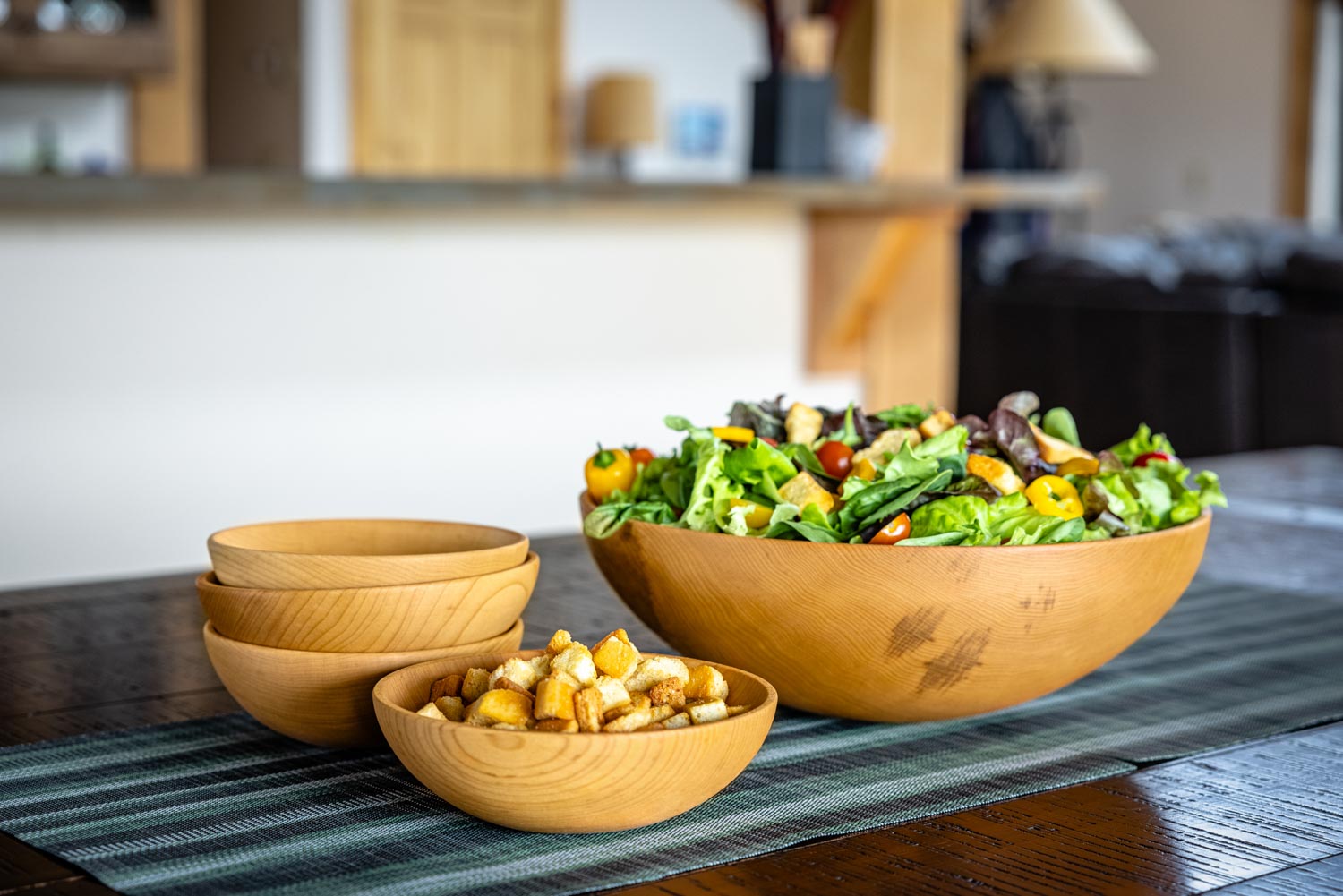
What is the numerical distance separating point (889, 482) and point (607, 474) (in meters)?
0.19

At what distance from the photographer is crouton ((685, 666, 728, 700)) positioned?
74 centimetres

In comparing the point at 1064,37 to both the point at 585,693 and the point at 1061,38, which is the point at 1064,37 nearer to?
the point at 1061,38

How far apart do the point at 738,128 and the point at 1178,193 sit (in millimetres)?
3671

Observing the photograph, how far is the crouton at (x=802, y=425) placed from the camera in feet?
3.10

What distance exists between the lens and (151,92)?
16.9ft

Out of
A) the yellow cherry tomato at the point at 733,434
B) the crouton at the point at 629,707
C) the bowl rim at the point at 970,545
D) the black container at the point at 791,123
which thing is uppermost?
the black container at the point at 791,123

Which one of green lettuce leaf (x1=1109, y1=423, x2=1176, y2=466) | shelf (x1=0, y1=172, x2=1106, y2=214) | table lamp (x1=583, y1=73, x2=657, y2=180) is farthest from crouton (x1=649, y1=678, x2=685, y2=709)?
table lamp (x1=583, y1=73, x2=657, y2=180)

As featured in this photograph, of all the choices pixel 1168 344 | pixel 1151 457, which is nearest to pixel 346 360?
pixel 1151 457

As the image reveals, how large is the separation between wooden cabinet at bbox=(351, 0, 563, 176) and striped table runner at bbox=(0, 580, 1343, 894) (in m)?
5.02

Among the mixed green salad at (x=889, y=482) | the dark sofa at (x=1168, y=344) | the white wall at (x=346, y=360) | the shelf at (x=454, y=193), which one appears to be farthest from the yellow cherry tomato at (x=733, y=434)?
the dark sofa at (x=1168, y=344)

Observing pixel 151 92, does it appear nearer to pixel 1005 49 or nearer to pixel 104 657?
pixel 1005 49

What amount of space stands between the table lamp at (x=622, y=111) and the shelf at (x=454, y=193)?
266 cm

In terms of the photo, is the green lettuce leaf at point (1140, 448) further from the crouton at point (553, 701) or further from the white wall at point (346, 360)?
the white wall at point (346, 360)

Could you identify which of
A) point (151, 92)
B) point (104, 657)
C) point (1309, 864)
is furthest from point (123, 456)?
point (151, 92)
